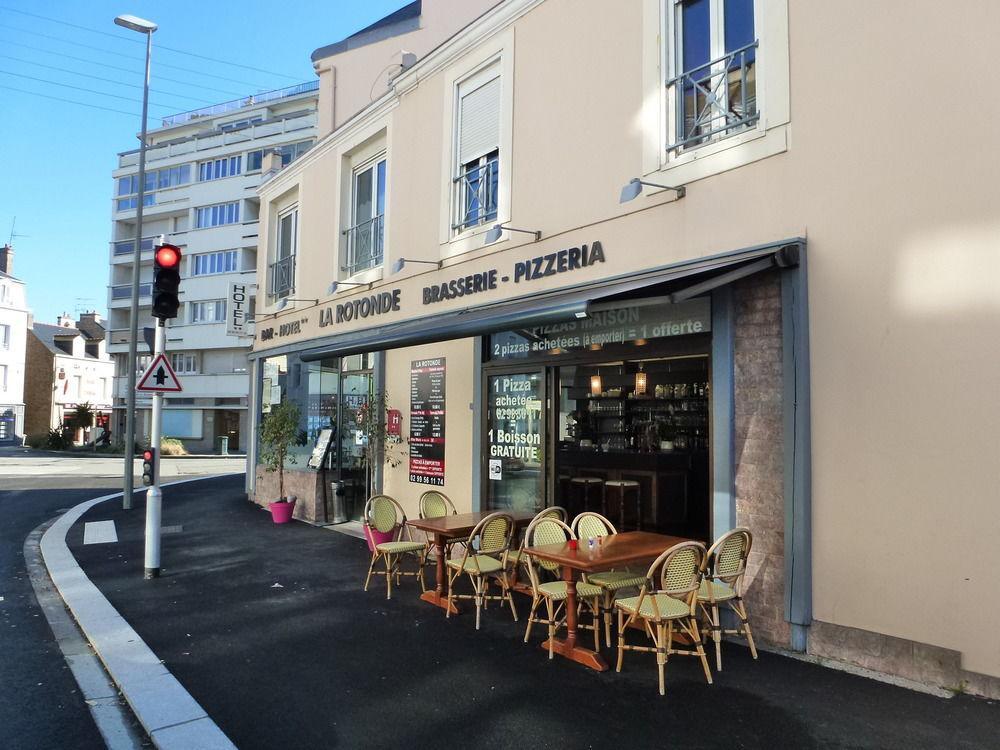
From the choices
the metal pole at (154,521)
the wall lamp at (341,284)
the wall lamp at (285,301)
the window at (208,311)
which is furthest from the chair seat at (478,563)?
the window at (208,311)

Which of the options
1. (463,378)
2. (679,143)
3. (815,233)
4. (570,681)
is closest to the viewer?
(570,681)

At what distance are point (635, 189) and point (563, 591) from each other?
3.57 m

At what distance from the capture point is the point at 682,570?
474cm

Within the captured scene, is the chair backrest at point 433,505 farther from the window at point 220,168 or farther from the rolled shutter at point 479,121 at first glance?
the window at point 220,168

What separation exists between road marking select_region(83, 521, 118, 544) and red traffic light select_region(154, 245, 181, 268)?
4.41 m

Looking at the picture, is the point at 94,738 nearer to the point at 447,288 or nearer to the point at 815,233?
the point at 815,233

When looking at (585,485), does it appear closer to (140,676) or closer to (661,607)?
(661,607)

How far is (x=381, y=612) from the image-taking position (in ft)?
21.1

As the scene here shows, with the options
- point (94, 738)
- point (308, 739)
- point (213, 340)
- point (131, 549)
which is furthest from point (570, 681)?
point (213, 340)

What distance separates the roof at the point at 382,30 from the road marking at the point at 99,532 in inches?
366

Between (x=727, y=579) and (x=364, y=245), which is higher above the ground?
(x=364, y=245)

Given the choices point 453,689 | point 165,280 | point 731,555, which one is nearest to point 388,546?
point 453,689

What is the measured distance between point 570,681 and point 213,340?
4012 cm

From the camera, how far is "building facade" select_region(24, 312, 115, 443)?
5441 cm
